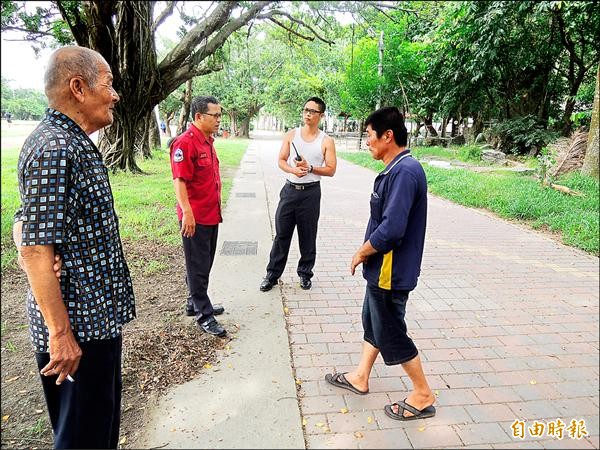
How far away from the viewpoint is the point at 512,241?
597 centimetres

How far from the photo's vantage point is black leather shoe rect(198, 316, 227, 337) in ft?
10.7

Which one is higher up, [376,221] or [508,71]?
[508,71]

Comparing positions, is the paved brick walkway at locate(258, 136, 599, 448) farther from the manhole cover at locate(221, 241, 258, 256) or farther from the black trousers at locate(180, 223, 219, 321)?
the black trousers at locate(180, 223, 219, 321)

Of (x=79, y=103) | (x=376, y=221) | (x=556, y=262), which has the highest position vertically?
(x=79, y=103)

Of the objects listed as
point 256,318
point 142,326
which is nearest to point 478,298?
point 256,318

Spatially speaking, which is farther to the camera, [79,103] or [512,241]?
[512,241]

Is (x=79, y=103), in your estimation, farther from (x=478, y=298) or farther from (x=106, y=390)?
(x=478, y=298)

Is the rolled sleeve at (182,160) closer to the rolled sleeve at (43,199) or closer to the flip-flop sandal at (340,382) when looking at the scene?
the rolled sleeve at (43,199)

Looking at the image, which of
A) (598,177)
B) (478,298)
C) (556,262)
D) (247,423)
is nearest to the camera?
(247,423)

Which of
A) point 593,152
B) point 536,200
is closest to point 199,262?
point 536,200

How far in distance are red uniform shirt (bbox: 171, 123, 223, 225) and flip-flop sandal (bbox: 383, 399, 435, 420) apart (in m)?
1.80

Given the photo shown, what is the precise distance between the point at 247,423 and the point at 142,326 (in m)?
1.56

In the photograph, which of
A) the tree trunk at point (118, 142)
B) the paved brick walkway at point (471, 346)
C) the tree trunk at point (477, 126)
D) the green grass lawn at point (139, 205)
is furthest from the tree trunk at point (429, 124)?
the paved brick walkway at point (471, 346)

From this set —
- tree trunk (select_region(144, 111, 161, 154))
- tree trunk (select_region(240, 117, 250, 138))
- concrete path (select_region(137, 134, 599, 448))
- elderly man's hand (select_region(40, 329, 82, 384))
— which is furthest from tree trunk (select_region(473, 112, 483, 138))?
tree trunk (select_region(240, 117, 250, 138))
